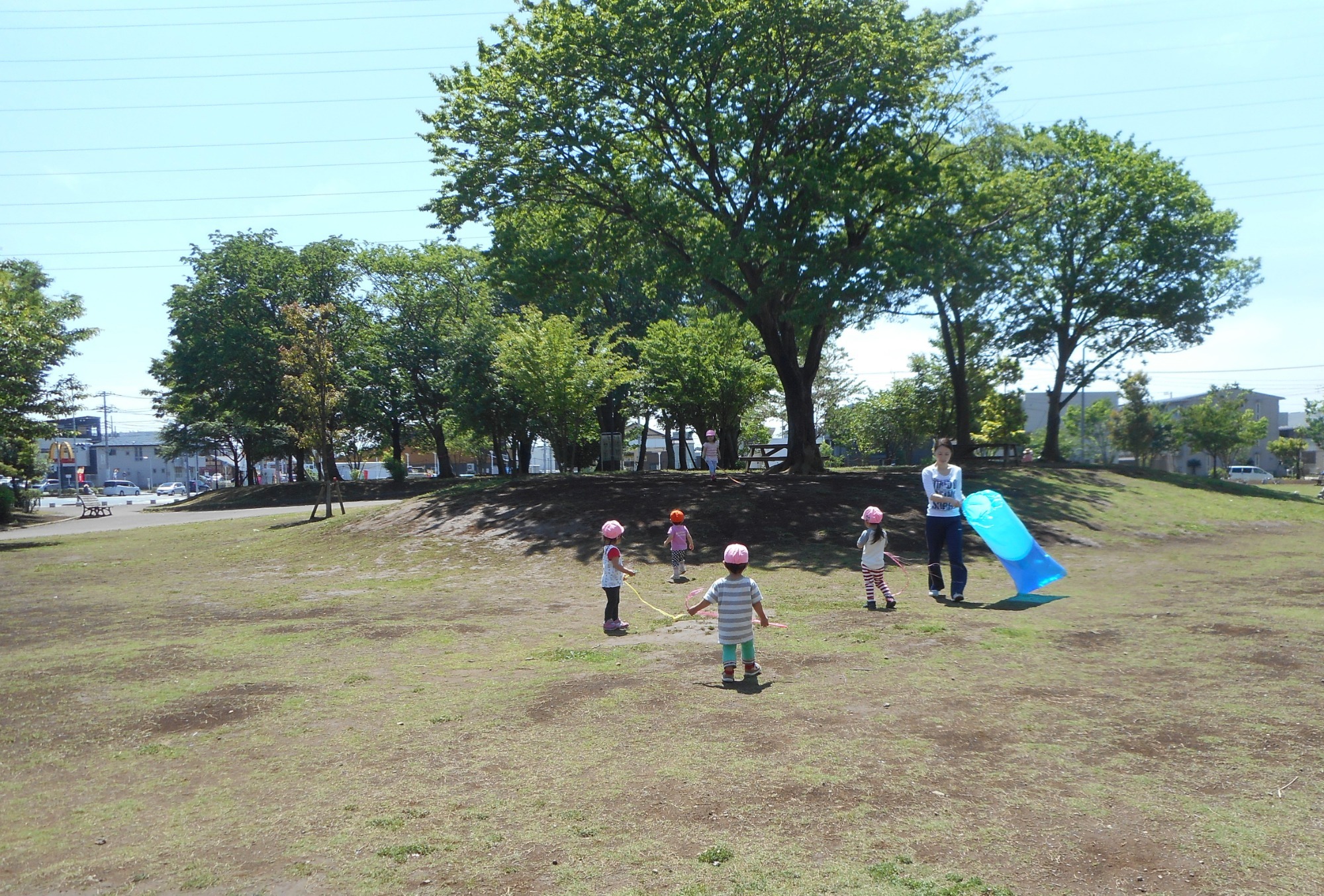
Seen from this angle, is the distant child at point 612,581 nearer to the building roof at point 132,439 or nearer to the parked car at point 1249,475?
the parked car at point 1249,475

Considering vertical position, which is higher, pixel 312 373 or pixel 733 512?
pixel 312 373

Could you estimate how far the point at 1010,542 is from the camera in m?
12.7

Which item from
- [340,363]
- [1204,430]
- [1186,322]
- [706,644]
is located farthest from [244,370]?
[1204,430]

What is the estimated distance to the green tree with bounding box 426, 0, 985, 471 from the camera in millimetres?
23312

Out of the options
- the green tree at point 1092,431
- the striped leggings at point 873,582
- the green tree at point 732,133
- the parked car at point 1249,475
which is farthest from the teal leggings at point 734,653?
the green tree at point 1092,431

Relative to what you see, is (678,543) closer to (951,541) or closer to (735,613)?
(951,541)

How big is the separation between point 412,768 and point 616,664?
3.30 metres

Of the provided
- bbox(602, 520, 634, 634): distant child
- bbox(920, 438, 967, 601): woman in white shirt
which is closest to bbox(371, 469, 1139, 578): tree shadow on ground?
bbox(920, 438, 967, 601): woman in white shirt

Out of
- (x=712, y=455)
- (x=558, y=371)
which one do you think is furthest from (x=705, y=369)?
(x=712, y=455)

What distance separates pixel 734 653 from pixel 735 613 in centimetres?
35

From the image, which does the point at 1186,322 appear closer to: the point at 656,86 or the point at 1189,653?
the point at 656,86

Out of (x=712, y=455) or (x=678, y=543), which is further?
(x=712, y=455)

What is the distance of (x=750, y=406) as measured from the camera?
44031 mm

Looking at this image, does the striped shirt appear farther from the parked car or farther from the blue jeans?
the parked car
